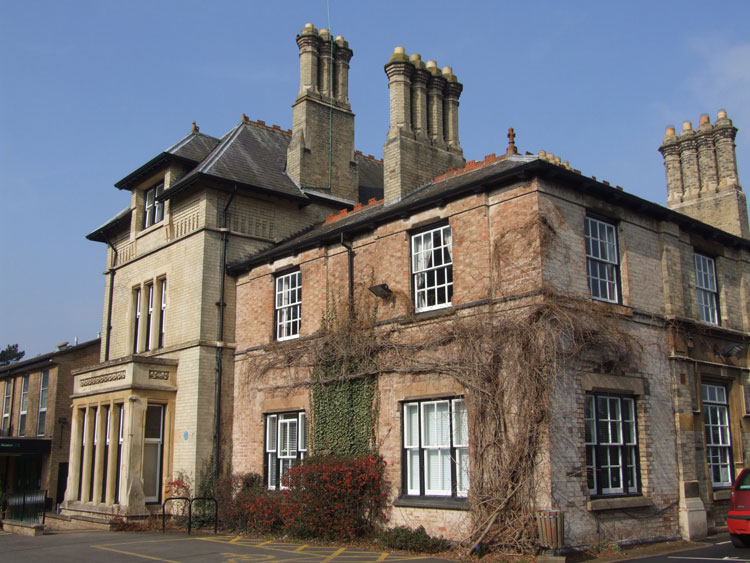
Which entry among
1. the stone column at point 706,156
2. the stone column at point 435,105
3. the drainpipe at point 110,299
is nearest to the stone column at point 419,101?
the stone column at point 435,105

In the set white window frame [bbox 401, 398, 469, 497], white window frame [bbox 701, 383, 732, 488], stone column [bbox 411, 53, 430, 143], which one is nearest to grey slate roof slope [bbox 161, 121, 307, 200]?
stone column [bbox 411, 53, 430, 143]

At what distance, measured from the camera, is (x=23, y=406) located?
30.9m

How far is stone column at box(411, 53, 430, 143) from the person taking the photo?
2027cm

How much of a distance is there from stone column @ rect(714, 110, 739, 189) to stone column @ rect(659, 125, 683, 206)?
1.19 meters

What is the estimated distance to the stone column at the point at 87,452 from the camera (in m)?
21.0

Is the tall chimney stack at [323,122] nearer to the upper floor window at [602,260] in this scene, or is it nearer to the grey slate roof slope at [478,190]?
Result: the grey slate roof slope at [478,190]

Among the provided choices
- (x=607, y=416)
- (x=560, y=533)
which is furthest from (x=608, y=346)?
(x=560, y=533)

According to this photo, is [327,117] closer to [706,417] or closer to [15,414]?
[706,417]

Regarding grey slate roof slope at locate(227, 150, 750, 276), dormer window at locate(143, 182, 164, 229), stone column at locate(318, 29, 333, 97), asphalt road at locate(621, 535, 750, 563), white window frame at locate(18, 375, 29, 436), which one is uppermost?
stone column at locate(318, 29, 333, 97)

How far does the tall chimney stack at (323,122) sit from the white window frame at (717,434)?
43.0 feet

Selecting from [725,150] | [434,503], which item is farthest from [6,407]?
[725,150]

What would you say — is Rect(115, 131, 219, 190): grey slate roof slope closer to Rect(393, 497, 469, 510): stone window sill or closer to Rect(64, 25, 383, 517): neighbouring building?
Rect(64, 25, 383, 517): neighbouring building

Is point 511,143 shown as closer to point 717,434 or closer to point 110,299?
point 717,434

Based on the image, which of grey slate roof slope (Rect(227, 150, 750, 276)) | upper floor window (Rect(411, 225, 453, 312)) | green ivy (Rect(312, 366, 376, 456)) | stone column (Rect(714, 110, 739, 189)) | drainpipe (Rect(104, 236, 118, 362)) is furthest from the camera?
drainpipe (Rect(104, 236, 118, 362))
